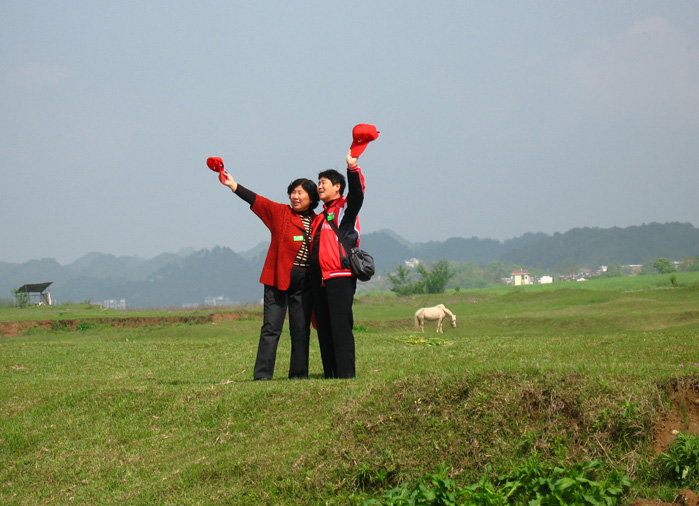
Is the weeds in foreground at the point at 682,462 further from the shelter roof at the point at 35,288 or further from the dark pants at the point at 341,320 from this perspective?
the shelter roof at the point at 35,288

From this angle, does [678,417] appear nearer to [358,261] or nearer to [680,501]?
[680,501]

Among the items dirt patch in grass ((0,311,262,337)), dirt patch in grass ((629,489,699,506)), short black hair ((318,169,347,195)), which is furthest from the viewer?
dirt patch in grass ((0,311,262,337))

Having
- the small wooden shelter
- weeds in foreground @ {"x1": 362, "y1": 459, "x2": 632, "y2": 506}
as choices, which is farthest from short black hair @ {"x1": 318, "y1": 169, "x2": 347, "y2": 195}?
the small wooden shelter

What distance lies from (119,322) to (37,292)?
75.2ft

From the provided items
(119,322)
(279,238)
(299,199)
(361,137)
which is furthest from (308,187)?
(119,322)

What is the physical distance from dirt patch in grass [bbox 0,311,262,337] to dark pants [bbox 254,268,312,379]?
67.0 ft

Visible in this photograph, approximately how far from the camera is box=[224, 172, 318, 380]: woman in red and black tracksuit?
325 inches

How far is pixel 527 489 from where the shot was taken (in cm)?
474

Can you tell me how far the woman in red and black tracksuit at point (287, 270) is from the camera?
27.1 feet

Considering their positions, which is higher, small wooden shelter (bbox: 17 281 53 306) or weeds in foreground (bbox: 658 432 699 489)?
small wooden shelter (bbox: 17 281 53 306)

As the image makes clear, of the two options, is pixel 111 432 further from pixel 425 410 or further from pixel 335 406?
pixel 425 410

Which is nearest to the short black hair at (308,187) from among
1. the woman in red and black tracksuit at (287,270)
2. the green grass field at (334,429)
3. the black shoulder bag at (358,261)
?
the woman in red and black tracksuit at (287,270)

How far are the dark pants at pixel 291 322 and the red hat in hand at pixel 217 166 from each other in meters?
1.48

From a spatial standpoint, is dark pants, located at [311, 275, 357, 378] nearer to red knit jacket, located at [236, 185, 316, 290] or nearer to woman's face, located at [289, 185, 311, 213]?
red knit jacket, located at [236, 185, 316, 290]
